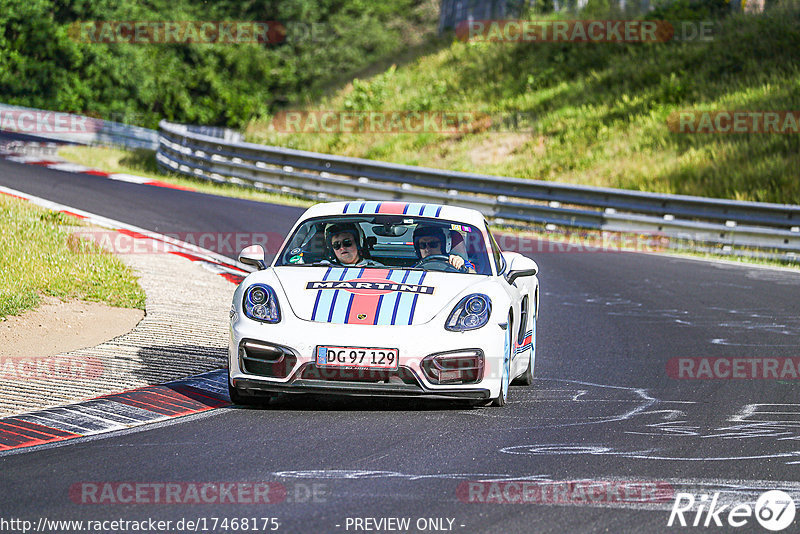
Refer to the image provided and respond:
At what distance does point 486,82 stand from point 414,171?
1336cm

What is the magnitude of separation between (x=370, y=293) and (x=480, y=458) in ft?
5.33

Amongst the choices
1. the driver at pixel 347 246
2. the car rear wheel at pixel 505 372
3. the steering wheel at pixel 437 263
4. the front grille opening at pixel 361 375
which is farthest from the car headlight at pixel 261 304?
the car rear wheel at pixel 505 372

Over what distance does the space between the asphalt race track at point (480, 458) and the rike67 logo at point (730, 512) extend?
3cm

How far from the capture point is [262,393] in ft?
23.2

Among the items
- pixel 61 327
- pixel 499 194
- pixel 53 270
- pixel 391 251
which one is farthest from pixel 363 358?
pixel 499 194

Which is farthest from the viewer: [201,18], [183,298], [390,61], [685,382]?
[201,18]

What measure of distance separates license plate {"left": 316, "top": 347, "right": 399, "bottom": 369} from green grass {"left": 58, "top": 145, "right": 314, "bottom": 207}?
1613 cm

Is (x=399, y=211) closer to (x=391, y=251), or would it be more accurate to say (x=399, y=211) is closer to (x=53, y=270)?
(x=391, y=251)

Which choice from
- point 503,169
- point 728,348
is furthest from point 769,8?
point 728,348

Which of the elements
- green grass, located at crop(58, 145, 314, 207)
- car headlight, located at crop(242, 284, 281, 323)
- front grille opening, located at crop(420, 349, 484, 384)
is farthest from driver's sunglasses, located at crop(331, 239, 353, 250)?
green grass, located at crop(58, 145, 314, 207)

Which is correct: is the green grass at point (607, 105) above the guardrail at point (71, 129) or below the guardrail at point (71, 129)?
above

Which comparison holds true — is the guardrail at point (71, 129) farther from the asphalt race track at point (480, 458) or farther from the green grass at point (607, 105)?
the asphalt race track at point (480, 458)

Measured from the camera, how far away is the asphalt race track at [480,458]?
186 inches

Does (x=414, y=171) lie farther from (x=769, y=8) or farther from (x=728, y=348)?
(x=769, y=8)
